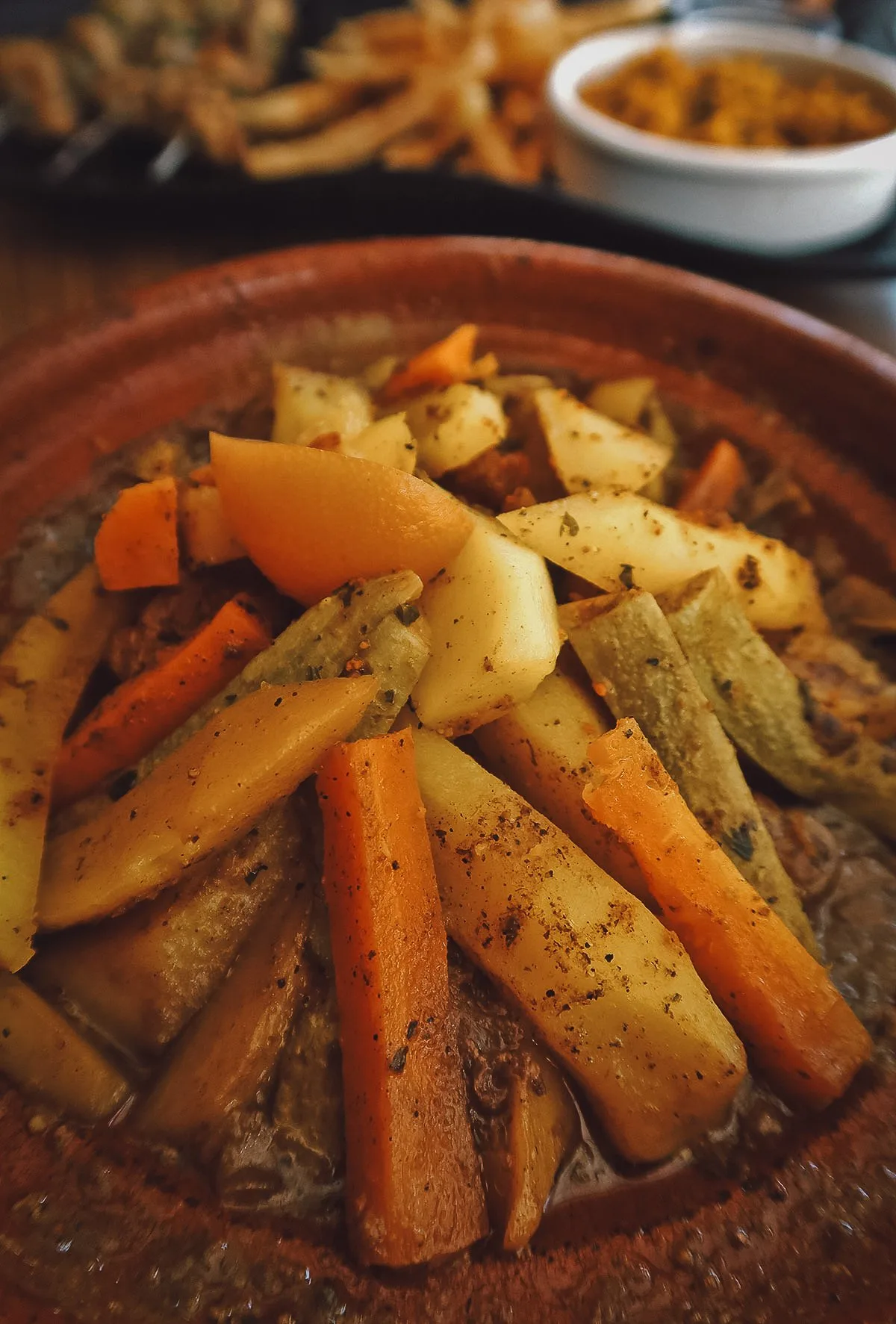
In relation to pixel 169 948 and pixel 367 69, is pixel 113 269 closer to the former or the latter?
pixel 367 69

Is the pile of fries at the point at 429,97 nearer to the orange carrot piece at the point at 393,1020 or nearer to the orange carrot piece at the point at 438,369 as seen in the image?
the orange carrot piece at the point at 438,369

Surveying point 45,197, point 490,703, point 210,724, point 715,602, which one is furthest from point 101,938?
point 45,197

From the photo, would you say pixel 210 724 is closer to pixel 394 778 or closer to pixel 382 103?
pixel 394 778

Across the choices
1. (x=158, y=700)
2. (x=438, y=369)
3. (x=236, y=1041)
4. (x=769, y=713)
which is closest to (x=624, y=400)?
(x=438, y=369)

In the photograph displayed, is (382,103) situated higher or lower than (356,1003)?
higher

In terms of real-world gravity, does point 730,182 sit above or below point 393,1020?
above

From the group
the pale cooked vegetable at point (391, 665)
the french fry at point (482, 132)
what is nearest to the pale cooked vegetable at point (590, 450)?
the pale cooked vegetable at point (391, 665)
